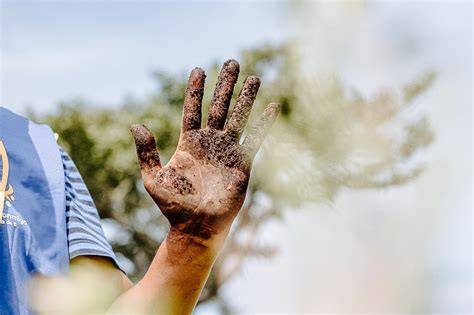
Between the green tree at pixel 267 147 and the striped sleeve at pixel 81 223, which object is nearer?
the striped sleeve at pixel 81 223

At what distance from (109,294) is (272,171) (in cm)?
538

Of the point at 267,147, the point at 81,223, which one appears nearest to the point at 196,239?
the point at 81,223

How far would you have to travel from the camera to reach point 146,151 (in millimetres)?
1510

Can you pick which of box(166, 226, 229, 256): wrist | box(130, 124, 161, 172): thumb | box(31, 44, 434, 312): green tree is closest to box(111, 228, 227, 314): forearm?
box(166, 226, 229, 256): wrist

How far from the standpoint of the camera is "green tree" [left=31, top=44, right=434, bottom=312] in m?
5.82

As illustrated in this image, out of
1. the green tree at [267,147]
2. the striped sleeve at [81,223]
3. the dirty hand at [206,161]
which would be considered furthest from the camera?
the green tree at [267,147]

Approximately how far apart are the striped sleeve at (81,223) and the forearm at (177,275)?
0.59ft

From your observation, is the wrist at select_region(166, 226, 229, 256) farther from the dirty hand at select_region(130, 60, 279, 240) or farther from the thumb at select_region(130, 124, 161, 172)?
the thumb at select_region(130, 124, 161, 172)

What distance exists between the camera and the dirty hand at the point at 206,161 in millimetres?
Answer: 1482

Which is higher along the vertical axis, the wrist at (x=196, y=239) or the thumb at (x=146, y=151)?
the thumb at (x=146, y=151)

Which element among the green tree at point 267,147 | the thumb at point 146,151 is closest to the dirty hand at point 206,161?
the thumb at point 146,151

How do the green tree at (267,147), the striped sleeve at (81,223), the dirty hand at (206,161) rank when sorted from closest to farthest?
the dirty hand at (206,161)
the striped sleeve at (81,223)
the green tree at (267,147)

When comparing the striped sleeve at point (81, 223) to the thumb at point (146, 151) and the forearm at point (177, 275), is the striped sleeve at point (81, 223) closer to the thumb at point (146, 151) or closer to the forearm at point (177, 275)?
the forearm at point (177, 275)

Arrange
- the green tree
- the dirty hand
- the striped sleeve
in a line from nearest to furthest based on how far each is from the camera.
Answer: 1. the dirty hand
2. the striped sleeve
3. the green tree
